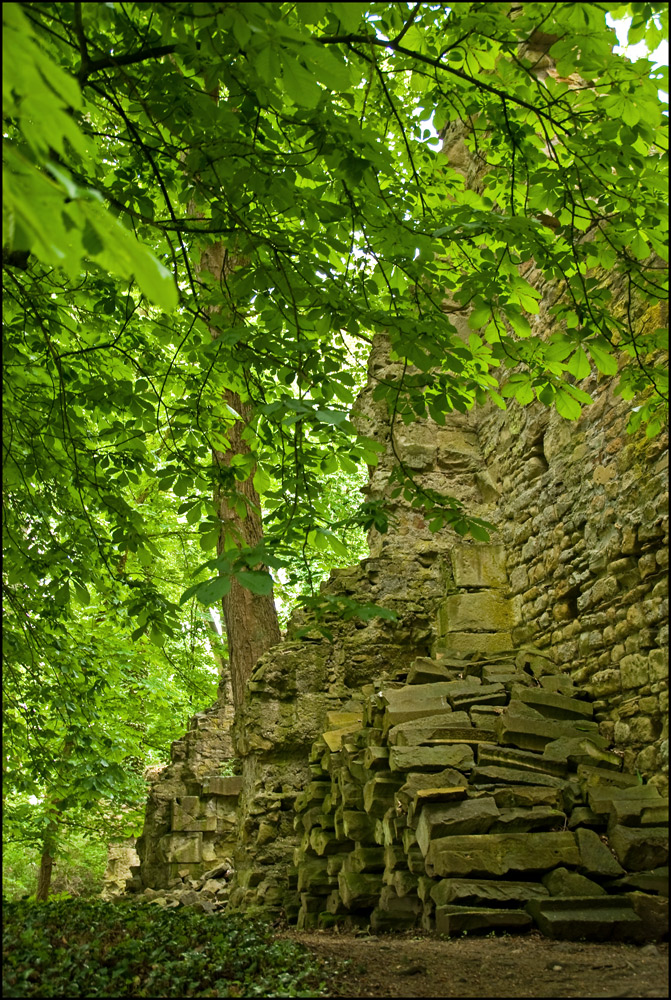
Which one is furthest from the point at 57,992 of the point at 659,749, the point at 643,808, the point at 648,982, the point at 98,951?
the point at 659,749

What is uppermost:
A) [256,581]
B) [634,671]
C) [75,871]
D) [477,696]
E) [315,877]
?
[256,581]

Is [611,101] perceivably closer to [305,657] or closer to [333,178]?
[333,178]

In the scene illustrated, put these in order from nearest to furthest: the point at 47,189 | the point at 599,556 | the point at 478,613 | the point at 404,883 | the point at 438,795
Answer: the point at 47,189
the point at 438,795
the point at 404,883
the point at 599,556
the point at 478,613

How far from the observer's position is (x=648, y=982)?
8.83 ft

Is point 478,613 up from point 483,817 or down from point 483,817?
up

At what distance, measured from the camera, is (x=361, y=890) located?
15.8 feet

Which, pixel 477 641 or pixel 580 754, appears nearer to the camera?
pixel 580 754

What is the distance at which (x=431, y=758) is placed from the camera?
15.2 ft

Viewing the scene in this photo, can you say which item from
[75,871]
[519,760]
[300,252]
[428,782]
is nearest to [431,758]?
[428,782]

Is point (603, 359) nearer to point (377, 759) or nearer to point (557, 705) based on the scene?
point (557, 705)

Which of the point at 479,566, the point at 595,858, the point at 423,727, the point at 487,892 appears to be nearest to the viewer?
the point at 487,892

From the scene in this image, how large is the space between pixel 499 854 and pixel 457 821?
0.27 m

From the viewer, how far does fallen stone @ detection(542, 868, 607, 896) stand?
3.76 metres

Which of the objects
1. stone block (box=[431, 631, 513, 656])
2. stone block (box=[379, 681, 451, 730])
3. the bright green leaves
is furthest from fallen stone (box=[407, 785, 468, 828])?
the bright green leaves
